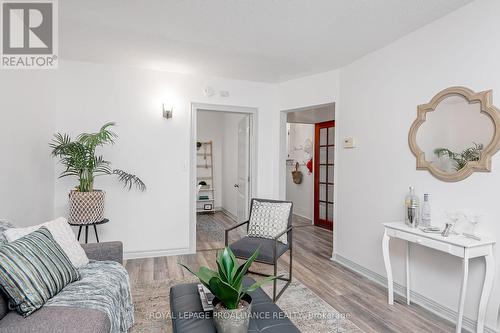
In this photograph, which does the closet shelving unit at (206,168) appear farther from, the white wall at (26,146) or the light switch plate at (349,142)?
the light switch plate at (349,142)

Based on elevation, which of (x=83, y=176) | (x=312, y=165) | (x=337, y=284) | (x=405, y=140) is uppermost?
(x=405, y=140)

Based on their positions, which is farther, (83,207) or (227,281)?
(83,207)

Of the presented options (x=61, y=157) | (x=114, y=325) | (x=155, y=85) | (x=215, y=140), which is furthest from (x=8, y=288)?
(x=215, y=140)

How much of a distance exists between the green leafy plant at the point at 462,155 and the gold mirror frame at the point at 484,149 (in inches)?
1.5

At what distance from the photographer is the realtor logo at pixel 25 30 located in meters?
2.32

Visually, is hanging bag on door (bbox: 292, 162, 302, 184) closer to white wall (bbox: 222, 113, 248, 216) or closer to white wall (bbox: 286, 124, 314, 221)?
white wall (bbox: 286, 124, 314, 221)

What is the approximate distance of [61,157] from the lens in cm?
341

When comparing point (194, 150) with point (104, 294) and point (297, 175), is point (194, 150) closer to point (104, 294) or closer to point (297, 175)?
point (104, 294)

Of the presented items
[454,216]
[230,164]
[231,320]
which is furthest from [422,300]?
[230,164]

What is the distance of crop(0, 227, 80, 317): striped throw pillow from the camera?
4.75 ft

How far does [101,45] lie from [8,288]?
2.58 m

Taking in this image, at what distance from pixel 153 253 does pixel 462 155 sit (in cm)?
366

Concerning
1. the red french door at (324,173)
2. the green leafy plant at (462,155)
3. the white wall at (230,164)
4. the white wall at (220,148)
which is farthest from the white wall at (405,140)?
the white wall at (220,148)

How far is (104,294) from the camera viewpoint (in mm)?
1731
